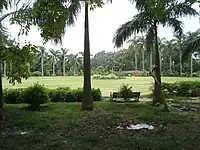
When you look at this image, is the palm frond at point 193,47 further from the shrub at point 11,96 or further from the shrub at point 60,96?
the shrub at point 11,96

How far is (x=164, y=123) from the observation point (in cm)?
1045

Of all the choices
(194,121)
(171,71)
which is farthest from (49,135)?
(171,71)

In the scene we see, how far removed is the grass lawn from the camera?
7.45 metres

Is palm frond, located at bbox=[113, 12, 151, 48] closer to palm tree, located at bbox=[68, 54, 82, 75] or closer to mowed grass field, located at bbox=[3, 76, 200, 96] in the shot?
mowed grass field, located at bbox=[3, 76, 200, 96]

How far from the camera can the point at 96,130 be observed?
939 centimetres

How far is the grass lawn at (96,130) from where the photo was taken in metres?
7.45

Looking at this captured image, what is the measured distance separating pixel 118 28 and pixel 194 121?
725 cm

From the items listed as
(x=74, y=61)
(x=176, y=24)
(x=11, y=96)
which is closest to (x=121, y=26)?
(x=176, y=24)

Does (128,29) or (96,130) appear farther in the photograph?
(128,29)

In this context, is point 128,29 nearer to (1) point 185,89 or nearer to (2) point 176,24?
(2) point 176,24

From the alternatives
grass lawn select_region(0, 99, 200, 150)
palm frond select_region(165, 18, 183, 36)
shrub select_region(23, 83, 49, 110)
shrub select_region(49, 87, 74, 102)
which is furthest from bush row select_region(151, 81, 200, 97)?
shrub select_region(23, 83, 49, 110)

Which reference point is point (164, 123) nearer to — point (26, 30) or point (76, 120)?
point (76, 120)

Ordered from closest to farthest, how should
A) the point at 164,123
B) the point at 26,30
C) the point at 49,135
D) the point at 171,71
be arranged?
the point at 26,30 → the point at 49,135 → the point at 164,123 → the point at 171,71

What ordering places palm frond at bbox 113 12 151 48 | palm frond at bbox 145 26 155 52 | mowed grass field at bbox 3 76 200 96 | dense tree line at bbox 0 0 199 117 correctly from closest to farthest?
1. dense tree line at bbox 0 0 199 117
2. palm frond at bbox 113 12 151 48
3. palm frond at bbox 145 26 155 52
4. mowed grass field at bbox 3 76 200 96
